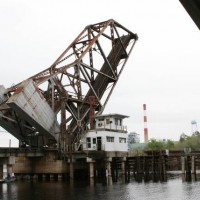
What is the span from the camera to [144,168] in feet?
178

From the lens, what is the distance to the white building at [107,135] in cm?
4988

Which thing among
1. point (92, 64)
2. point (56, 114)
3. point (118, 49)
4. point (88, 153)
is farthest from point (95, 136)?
point (118, 49)

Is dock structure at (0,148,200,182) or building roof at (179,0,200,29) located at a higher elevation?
building roof at (179,0,200,29)

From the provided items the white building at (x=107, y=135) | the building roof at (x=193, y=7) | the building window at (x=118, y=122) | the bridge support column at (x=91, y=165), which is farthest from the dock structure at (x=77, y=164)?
the building roof at (x=193, y=7)

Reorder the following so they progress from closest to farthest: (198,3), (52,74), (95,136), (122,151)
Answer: (198,3), (52,74), (95,136), (122,151)

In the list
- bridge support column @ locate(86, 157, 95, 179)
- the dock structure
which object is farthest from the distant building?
bridge support column @ locate(86, 157, 95, 179)

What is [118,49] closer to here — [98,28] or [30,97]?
[98,28]

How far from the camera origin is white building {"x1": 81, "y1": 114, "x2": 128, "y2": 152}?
164 ft

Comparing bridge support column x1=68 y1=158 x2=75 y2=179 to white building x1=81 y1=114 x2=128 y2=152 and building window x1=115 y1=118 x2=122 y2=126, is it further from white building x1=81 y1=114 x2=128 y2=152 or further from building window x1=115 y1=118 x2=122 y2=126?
building window x1=115 y1=118 x2=122 y2=126

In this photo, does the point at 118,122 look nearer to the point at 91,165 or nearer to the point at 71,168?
the point at 91,165

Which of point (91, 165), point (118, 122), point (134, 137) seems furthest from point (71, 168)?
point (134, 137)

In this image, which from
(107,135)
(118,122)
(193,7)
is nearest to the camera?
(193,7)

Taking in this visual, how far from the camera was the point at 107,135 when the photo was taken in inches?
1984

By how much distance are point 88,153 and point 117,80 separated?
12.2 metres
